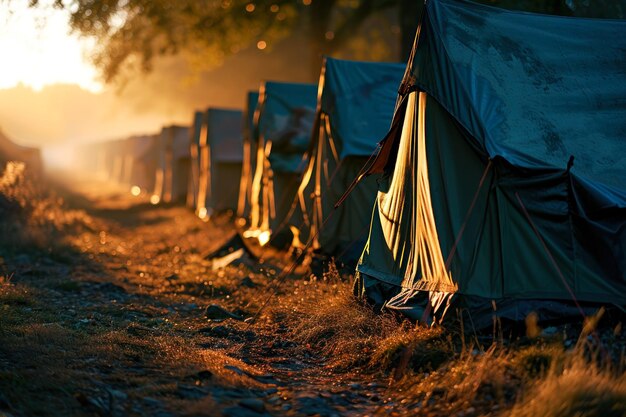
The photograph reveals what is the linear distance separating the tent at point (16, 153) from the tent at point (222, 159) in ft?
15.0

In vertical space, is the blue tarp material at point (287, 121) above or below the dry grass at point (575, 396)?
above

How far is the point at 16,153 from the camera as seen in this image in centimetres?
2152

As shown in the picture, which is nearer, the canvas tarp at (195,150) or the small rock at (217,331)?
the small rock at (217,331)

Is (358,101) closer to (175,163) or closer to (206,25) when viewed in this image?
(206,25)

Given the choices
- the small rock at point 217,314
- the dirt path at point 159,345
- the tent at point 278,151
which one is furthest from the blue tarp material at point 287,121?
the small rock at point 217,314

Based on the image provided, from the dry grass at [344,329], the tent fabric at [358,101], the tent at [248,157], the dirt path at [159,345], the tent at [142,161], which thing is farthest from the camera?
the tent at [142,161]

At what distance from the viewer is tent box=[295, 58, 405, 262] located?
1205 centimetres

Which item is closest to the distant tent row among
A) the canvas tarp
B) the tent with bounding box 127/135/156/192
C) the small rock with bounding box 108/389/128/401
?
the small rock with bounding box 108/389/128/401

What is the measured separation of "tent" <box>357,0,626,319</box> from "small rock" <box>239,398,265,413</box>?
2221mm

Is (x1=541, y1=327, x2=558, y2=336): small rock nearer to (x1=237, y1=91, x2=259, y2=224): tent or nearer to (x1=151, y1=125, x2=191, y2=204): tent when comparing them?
(x1=237, y1=91, x2=259, y2=224): tent

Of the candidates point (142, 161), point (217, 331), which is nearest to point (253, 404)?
point (217, 331)

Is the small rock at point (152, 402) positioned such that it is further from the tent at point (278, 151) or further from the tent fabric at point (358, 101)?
the tent at point (278, 151)

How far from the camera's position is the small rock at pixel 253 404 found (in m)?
5.55

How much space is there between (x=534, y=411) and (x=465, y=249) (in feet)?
8.30
